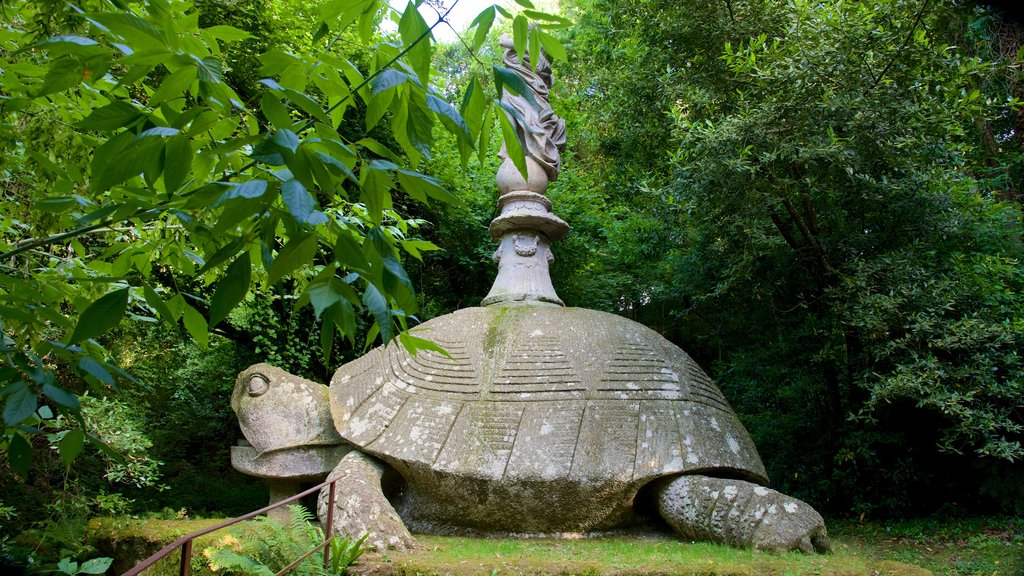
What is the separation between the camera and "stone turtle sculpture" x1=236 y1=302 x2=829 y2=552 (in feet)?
12.6

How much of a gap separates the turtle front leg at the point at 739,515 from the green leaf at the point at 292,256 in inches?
128

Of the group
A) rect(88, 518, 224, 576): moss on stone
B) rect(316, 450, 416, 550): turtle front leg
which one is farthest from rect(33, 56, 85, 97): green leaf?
rect(88, 518, 224, 576): moss on stone

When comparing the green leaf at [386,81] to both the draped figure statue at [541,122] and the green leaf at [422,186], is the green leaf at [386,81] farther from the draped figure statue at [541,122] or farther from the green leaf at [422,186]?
the draped figure statue at [541,122]

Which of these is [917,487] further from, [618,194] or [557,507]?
[618,194]

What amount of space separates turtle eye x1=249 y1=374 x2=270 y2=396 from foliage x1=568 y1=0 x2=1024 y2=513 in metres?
3.72

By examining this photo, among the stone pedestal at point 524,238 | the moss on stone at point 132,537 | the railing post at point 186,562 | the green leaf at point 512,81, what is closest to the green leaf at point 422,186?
the green leaf at point 512,81

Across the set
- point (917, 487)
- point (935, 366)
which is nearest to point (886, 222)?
point (935, 366)

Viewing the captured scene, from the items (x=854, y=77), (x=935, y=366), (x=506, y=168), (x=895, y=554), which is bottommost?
(x=895, y=554)

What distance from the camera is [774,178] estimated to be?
18.4ft

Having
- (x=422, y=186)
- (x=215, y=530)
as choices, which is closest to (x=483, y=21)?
(x=422, y=186)

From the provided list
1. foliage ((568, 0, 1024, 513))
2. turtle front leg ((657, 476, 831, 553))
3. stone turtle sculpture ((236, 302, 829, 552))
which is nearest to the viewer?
turtle front leg ((657, 476, 831, 553))

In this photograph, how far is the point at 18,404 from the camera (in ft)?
4.21

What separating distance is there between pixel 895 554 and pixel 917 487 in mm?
1972

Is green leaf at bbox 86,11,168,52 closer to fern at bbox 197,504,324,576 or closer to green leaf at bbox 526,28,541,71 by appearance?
green leaf at bbox 526,28,541,71
